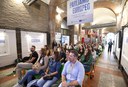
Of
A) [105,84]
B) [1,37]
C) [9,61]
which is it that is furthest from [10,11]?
[105,84]

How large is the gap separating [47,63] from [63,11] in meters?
6.62

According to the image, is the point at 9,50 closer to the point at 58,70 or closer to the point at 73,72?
the point at 58,70

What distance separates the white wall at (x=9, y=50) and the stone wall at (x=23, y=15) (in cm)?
36

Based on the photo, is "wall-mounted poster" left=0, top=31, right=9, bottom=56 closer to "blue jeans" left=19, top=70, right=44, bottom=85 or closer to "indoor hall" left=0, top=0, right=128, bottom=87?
"indoor hall" left=0, top=0, right=128, bottom=87

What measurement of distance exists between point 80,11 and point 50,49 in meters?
1.93

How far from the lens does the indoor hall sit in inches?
86.3

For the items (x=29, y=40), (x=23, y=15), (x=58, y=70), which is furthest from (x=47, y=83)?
(x=23, y=15)

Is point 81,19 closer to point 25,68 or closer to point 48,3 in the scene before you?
point 25,68

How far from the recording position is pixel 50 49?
3564 mm

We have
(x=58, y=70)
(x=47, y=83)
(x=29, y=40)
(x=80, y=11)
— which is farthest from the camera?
(x=29, y=40)

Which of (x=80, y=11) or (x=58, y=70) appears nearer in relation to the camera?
(x=58, y=70)

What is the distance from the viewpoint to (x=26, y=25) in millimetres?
5285

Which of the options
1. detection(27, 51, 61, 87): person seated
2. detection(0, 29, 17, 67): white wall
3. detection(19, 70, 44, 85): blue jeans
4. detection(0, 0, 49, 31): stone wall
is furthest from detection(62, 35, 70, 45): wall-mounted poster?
detection(27, 51, 61, 87): person seated

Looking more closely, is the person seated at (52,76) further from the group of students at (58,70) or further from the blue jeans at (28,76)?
the blue jeans at (28,76)
